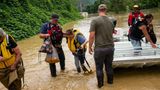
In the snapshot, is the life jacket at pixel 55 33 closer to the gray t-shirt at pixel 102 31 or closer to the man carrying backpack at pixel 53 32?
the man carrying backpack at pixel 53 32

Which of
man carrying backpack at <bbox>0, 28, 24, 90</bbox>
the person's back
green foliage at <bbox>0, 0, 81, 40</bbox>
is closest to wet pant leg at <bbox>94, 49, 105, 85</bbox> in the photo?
the person's back

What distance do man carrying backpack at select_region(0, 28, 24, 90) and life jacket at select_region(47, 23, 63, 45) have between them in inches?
105

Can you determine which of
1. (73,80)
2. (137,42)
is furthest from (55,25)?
(137,42)

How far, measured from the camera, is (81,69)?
998cm

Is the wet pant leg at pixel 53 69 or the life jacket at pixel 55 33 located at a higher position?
the life jacket at pixel 55 33

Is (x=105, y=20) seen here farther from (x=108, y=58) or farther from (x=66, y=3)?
(x=66, y=3)

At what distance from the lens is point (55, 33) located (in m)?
9.32

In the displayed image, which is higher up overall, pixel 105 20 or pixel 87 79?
pixel 105 20

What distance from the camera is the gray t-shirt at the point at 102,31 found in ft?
24.9

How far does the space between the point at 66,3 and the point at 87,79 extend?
42.1 metres

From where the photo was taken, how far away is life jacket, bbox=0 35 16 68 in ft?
20.6

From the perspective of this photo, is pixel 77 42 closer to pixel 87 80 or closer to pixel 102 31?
pixel 87 80

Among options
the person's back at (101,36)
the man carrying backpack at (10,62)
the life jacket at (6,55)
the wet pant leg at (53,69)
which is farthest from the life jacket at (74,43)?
the life jacket at (6,55)

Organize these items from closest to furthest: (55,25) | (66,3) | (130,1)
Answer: (55,25) → (66,3) → (130,1)
